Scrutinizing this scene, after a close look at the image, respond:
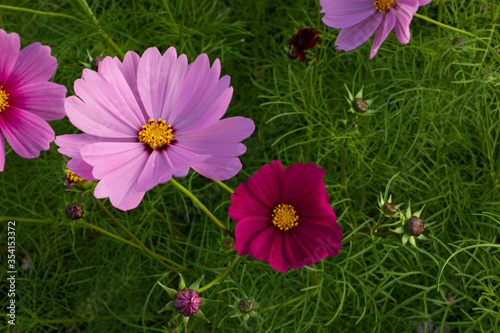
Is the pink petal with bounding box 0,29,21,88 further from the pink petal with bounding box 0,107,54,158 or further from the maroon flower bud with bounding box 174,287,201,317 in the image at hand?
the maroon flower bud with bounding box 174,287,201,317

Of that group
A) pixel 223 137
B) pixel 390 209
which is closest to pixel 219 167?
pixel 223 137

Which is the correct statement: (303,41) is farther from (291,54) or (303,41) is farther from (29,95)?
(29,95)

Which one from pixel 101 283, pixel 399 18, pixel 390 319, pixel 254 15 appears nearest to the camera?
pixel 399 18

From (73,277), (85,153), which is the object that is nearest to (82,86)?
(85,153)

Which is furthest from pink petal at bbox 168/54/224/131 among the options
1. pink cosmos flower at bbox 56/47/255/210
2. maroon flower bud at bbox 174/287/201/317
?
maroon flower bud at bbox 174/287/201/317

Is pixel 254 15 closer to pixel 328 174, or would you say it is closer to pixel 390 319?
pixel 328 174
